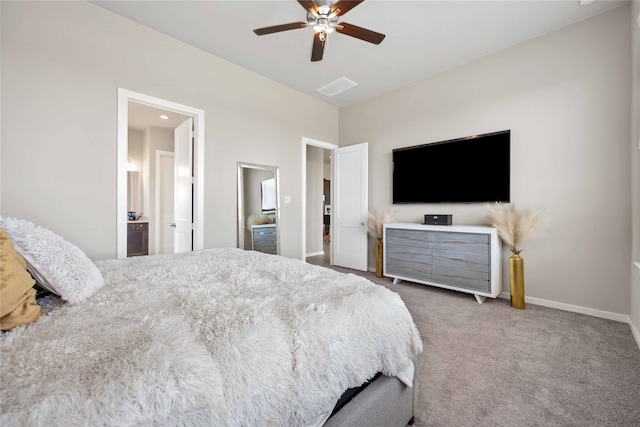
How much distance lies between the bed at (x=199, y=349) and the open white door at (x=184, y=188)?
1990 mm

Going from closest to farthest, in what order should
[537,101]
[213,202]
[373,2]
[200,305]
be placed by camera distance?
[200,305], [373,2], [537,101], [213,202]

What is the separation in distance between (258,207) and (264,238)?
0.46 meters

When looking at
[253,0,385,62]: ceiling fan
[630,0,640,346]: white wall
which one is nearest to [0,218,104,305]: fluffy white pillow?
[253,0,385,62]: ceiling fan

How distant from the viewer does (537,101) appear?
279cm

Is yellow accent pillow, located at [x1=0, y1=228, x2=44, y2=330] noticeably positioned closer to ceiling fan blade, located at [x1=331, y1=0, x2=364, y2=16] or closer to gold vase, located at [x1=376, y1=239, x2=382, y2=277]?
ceiling fan blade, located at [x1=331, y1=0, x2=364, y2=16]

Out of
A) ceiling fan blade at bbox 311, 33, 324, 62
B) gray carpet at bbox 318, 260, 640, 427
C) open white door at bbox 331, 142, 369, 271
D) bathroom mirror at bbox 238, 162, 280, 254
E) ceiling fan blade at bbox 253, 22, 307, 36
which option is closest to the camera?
gray carpet at bbox 318, 260, 640, 427

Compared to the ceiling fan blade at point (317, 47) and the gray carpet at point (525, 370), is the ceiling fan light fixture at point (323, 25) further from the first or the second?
the gray carpet at point (525, 370)

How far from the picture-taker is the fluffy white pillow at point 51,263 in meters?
0.93

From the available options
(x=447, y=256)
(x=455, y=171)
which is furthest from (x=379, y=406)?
(x=455, y=171)

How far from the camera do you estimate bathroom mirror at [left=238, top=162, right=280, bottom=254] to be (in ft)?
11.4

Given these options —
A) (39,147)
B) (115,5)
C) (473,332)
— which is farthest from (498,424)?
(115,5)

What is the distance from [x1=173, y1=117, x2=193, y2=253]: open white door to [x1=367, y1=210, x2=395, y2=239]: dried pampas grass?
8.22 feet

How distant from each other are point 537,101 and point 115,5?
4.36m

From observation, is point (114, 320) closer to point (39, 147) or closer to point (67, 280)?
point (67, 280)
